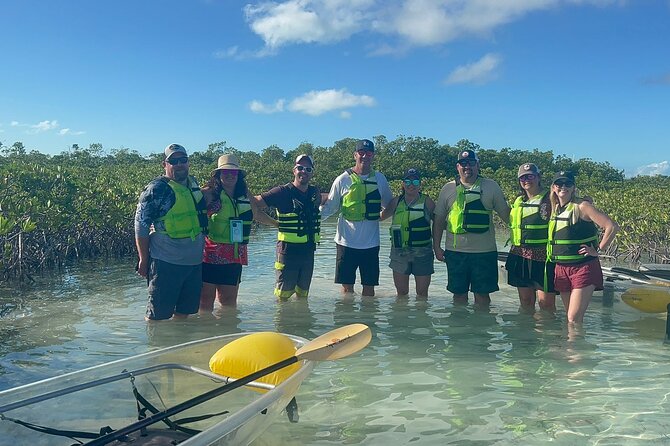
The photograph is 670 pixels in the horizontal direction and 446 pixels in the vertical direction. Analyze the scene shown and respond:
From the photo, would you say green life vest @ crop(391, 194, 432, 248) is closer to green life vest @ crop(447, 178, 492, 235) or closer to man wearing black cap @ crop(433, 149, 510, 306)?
man wearing black cap @ crop(433, 149, 510, 306)

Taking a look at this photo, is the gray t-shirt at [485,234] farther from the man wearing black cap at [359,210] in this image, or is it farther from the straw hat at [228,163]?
the straw hat at [228,163]

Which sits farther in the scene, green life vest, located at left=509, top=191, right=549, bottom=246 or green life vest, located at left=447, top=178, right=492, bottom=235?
green life vest, located at left=447, top=178, right=492, bottom=235

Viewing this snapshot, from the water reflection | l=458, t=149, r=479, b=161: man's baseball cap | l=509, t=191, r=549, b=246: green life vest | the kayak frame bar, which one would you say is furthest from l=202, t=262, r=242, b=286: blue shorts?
l=509, t=191, r=549, b=246: green life vest

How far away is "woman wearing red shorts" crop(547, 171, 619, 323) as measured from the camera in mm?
5727

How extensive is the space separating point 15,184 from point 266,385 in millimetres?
9651

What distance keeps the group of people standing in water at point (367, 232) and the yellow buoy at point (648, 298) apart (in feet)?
2.75

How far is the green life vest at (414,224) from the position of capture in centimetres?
690

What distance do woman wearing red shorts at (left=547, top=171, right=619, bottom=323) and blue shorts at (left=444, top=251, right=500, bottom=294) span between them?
836 millimetres

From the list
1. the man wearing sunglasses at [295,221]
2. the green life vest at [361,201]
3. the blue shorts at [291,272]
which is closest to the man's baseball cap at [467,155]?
the green life vest at [361,201]

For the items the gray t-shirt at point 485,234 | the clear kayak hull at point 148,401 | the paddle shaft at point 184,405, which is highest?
the gray t-shirt at point 485,234

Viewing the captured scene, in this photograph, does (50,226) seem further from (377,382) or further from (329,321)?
(377,382)

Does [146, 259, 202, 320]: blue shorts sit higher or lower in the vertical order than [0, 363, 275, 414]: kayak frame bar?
higher

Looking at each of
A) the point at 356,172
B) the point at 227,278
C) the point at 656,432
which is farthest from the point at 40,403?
the point at 356,172

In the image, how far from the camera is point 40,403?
327cm
